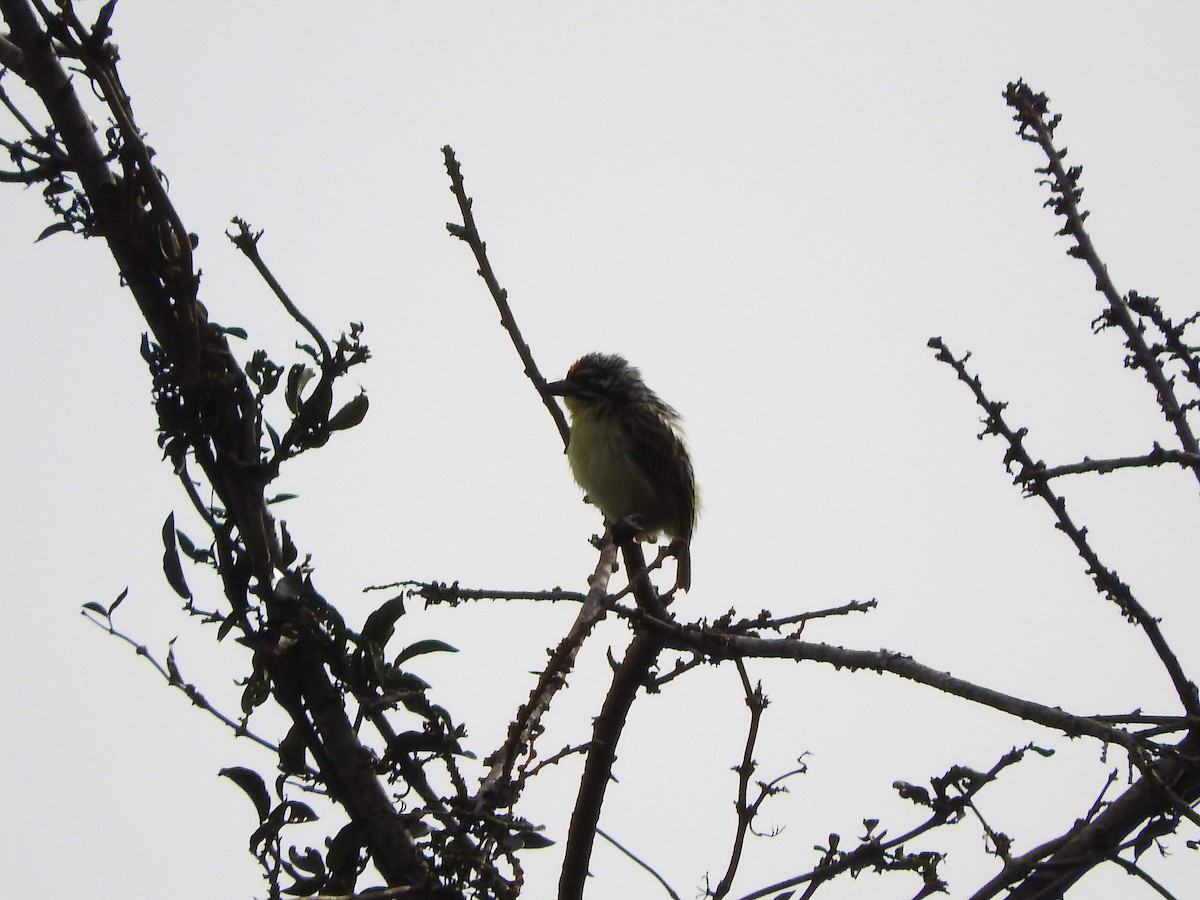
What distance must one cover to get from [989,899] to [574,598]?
1595 millimetres

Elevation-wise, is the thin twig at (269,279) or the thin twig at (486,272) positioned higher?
the thin twig at (486,272)

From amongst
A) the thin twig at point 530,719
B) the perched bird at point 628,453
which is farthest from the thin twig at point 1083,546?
the perched bird at point 628,453

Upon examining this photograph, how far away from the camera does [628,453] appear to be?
6637mm

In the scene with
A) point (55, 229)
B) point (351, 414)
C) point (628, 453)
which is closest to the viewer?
point (55, 229)

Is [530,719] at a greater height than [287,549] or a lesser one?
lesser

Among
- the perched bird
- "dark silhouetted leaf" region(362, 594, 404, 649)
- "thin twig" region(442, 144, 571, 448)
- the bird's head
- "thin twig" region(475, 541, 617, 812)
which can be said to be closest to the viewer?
"thin twig" region(475, 541, 617, 812)

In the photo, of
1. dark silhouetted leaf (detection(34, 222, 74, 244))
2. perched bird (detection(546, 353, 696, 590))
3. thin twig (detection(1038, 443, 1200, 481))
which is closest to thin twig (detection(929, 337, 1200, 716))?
thin twig (detection(1038, 443, 1200, 481))

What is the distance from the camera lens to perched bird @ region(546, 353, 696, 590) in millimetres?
6629

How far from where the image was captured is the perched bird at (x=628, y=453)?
21.7 feet

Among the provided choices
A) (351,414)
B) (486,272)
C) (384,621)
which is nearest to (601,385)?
(486,272)

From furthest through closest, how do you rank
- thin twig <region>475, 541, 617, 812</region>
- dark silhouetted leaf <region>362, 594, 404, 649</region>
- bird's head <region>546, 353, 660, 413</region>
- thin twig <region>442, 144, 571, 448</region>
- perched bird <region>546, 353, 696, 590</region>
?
bird's head <region>546, 353, 660, 413</region> < perched bird <region>546, 353, 696, 590</region> < thin twig <region>442, 144, 571, 448</region> < dark silhouetted leaf <region>362, 594, 404, 649</region> < thin twig <region>475, 541, 617, 812</region>

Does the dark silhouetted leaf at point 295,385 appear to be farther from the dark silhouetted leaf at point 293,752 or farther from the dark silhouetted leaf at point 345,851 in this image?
the dark silhouetted leaf at point 345,851

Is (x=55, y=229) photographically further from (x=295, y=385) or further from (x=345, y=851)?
(x=345, y=851)

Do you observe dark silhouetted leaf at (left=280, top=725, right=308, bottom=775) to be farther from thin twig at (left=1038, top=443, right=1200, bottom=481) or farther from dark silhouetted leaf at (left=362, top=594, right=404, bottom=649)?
thin twig at (left=1038, top=443, right=1200, bottom=481)
